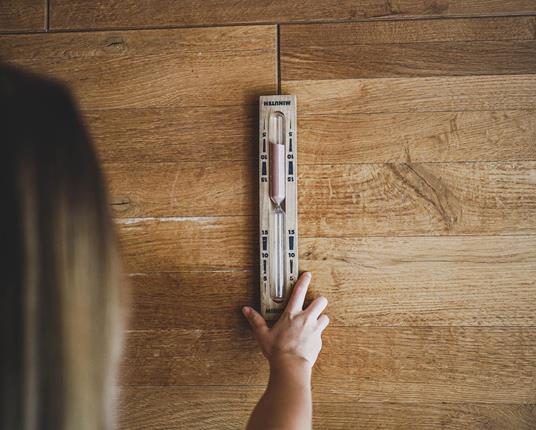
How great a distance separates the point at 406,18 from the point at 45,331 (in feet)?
2.57

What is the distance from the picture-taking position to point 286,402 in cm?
73

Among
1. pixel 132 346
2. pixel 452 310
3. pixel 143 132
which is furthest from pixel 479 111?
pixel 132 346

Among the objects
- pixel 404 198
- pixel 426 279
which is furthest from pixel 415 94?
pixel 426 279

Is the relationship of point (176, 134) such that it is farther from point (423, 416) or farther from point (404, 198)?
point (423, 416)

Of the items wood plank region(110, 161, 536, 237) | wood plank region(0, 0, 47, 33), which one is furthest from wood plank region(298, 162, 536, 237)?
wood plank region(0, 0, 47, 33)

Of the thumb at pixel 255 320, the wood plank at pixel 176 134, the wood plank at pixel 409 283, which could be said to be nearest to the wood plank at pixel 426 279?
the wood plank at pixel 409 283

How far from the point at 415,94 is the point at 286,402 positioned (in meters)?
0.57

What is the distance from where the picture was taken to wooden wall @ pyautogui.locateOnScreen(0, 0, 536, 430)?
84cm

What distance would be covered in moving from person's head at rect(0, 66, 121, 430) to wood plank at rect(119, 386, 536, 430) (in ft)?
1.50

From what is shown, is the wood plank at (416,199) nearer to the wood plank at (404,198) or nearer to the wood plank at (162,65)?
the wood plank at (404,198)

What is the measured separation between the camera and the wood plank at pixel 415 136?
85 centimetres

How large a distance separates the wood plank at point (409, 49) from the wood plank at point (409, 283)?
0.30 metres

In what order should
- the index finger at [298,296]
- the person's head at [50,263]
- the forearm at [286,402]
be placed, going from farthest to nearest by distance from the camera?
the index finger at [298,296] < the forearm at [286,402] < the person's head at [50,263]

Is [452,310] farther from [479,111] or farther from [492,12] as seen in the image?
[492,12]
